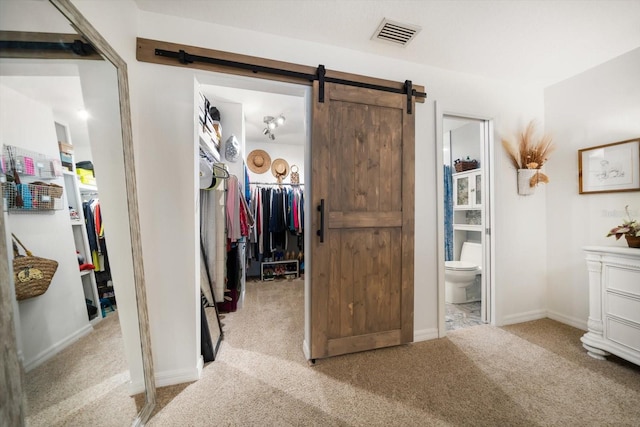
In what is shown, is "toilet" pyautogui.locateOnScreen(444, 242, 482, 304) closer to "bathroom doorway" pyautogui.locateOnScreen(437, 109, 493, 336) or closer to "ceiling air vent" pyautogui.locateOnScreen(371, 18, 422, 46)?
"bathroom doorway" pyautogui.locateOnScreen(437, 109, 493, 336)

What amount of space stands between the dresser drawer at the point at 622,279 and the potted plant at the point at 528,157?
0.90 metres

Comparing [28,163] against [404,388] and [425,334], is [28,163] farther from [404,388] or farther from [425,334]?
[425,334]

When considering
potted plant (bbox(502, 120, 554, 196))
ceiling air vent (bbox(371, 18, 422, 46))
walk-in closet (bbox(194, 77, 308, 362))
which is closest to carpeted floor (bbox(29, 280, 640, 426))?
walk-in closet (bbox(194, 77, 308, 362))

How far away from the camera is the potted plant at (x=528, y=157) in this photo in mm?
2252

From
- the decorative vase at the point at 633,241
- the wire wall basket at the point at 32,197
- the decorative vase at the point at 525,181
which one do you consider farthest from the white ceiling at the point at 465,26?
the decorative vase at the point at 633,241

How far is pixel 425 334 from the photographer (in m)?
2.04

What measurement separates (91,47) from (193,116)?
543 mm

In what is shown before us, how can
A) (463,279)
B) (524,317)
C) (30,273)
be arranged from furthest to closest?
1. (463,279)
2. (524,317)
3. (30,273)

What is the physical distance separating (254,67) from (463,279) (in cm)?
311

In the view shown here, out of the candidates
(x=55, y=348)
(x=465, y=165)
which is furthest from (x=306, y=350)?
(x=465, y=165)

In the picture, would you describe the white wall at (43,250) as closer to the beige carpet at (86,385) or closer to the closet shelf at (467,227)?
the beige carpet at (86,385)

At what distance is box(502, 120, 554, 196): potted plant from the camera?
7.39 ft

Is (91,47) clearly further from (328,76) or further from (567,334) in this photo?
(567,334)

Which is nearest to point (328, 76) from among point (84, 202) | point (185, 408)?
point (84, 202)
